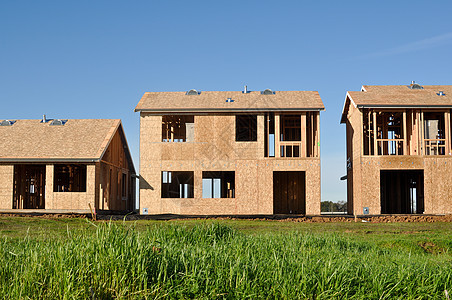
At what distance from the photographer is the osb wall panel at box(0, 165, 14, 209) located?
2619 centimetres

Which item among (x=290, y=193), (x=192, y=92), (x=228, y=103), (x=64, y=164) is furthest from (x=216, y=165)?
(x=64, y=164)

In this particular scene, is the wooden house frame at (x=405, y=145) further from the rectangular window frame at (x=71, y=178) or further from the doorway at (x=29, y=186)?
the doorway at (x=29, y=186)

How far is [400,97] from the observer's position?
27047mm

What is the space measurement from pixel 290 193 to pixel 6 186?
16.9 m

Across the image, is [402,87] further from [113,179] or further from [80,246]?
[80,246]

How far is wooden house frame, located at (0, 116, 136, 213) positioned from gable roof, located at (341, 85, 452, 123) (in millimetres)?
14134

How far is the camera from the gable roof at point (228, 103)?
26.8m

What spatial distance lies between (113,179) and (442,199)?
1835cm

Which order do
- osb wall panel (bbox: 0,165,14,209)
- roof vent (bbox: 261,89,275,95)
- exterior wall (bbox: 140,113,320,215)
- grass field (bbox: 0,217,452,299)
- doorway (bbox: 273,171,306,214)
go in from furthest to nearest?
doorway (bbox: 273,171,306,214)
roof vent (bbox: 261,89,275,95)
exterior wall (bbox: 140,113,320,215)
osb wall panel (bbox: 0,165,14,209)
grass field (bbox: 0,217,452,299)

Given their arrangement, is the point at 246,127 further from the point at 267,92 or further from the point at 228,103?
the point at 228,103

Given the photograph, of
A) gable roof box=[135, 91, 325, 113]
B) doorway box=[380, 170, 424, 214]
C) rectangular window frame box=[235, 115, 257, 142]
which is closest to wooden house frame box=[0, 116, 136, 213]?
gable roof box=[135, 91, 325, 113]

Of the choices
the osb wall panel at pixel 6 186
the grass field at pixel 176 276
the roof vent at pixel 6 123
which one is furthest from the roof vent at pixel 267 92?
the grass field at pixel 176 276

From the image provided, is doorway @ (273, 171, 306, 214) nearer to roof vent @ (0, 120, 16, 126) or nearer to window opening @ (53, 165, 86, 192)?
window opening @ (53, 165, 86, 192)

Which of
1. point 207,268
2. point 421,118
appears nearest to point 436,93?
point 421,118
